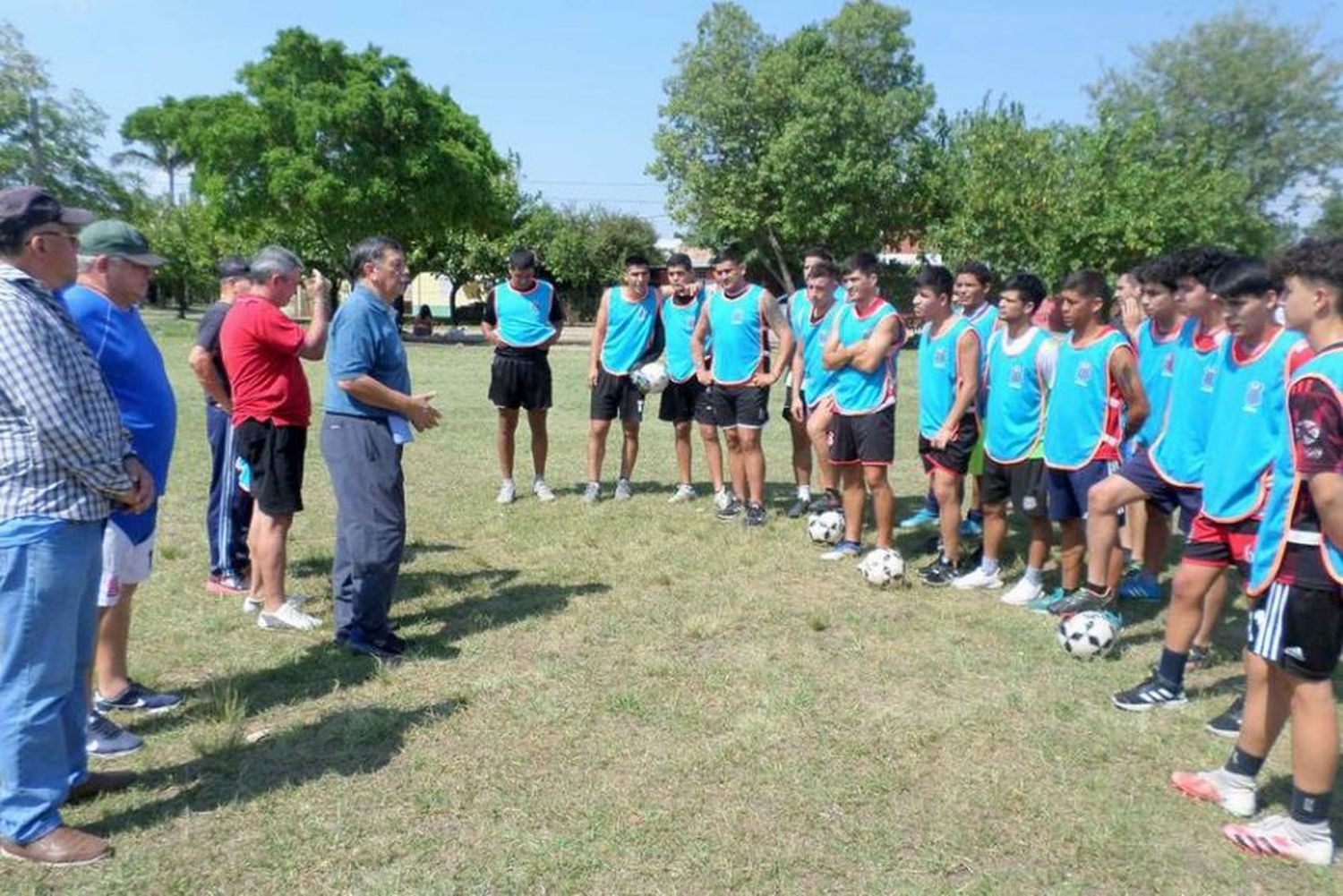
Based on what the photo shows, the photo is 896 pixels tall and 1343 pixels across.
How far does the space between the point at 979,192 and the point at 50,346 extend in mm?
33543

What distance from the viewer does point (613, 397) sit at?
365 inches

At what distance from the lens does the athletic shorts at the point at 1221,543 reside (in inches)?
174

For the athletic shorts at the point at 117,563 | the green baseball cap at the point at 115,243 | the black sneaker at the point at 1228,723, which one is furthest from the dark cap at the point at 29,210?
the black sneaker at the point at 1228,723

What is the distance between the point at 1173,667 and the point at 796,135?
3649 centimetres

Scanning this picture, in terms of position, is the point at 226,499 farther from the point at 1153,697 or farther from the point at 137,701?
the point at 1153,697

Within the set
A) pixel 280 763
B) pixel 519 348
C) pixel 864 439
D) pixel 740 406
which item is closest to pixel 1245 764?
pixel 864 439

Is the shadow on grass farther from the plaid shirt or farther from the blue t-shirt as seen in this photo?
the plaid shirt

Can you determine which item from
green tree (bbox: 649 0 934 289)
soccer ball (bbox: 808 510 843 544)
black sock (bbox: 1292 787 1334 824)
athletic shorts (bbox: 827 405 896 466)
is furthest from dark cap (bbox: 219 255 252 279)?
green tree (bbox: 649 0 934 289)

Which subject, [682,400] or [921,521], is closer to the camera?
[921,521]

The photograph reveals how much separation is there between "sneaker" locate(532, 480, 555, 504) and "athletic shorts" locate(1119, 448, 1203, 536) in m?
5.45

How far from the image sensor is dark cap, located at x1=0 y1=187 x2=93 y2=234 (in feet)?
10.7

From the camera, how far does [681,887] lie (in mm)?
3338

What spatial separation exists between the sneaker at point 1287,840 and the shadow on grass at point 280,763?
348 cm

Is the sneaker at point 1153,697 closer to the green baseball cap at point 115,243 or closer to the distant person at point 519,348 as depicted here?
the green baseball cap at point 115,243
